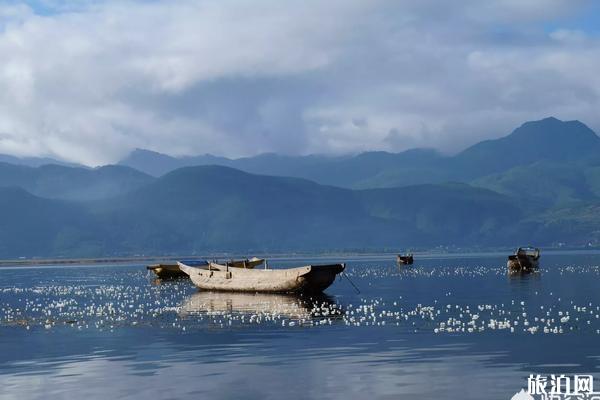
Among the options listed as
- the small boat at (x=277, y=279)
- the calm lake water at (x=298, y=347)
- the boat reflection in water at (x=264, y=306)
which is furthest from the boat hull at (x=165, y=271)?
the calm lake water at (x=298, y=347)

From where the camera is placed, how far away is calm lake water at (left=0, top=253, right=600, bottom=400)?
3159 centimetres

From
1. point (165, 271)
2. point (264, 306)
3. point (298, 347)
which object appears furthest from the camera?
point (165, 271)

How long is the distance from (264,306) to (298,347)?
25.5 meters

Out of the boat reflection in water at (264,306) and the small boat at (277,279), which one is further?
the small boat at (277,279)

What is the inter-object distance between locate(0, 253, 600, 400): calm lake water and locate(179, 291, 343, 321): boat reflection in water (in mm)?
174

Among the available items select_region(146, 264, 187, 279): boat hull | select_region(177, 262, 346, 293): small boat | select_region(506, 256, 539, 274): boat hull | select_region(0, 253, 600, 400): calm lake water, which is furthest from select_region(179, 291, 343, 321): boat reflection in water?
select_region(506, 256, 539, 274): boat hull

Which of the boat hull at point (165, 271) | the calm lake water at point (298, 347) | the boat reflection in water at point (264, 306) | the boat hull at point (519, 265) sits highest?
the boat hull at point (165, 271)

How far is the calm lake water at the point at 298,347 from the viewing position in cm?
3159

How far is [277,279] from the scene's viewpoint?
3204 inches

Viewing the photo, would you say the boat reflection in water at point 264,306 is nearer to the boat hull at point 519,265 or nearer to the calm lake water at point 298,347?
the calm lake water at point 298,347

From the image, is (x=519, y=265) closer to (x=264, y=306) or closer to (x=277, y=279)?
(x=277, y=279)

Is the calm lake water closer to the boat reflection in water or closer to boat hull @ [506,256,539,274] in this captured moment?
the boat reflection in water

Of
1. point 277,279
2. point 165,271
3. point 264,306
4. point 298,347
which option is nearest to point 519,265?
point 165,271

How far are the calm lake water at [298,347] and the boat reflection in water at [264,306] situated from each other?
6.8 inches
